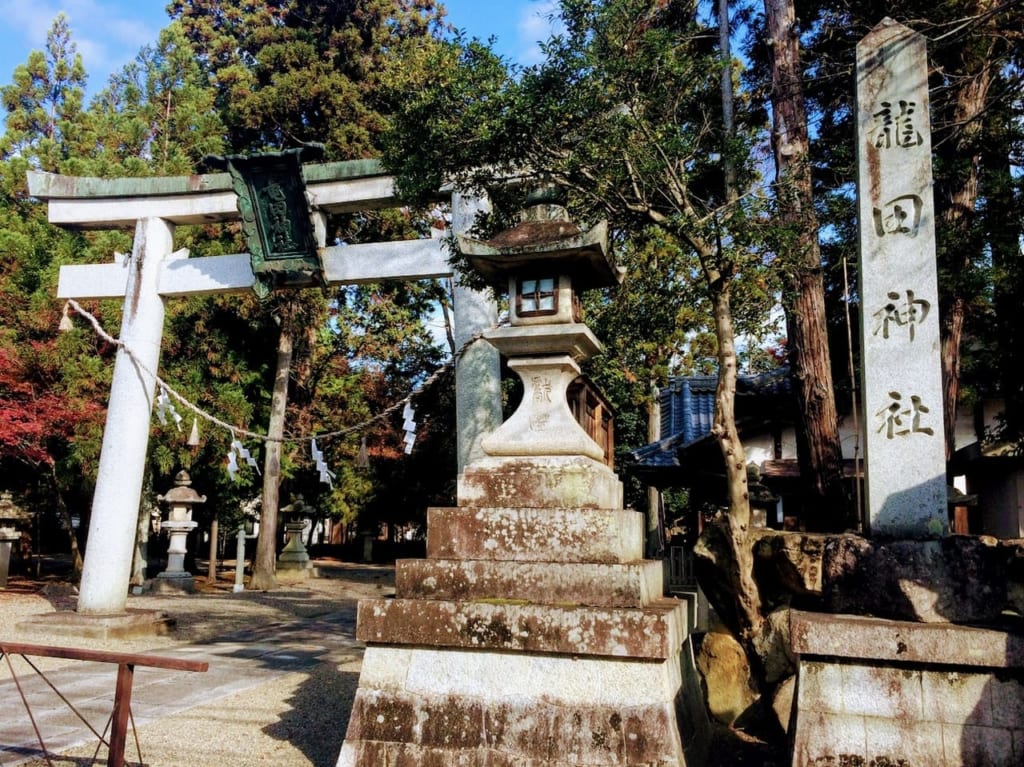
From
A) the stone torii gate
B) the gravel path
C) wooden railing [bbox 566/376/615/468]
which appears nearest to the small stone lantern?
the gravel path

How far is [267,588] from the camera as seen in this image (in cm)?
1870

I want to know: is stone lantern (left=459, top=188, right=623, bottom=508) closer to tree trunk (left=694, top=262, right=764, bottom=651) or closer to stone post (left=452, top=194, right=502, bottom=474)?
tree trunk (left=694, top=262, right=764, bottom=651)

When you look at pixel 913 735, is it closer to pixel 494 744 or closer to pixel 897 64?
pixel 494 744

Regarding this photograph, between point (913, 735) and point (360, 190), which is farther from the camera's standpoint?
point (360, 190)

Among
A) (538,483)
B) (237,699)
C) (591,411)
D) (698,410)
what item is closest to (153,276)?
(237,699)

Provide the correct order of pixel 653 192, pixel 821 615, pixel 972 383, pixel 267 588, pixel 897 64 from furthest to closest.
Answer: pixel 267 588 < pixel 972 383 < pixel 653 192 < pixel 897 64 < pixel 821 615

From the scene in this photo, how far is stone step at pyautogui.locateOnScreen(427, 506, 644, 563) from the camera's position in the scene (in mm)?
4742

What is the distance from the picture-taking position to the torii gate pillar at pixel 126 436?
10.3m

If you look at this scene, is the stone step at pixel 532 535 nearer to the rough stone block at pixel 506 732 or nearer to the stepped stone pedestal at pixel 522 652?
the stepped stone pedestal at pixel 522 652

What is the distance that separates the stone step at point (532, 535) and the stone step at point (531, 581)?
0.09 meters

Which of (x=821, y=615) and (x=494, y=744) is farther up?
(x=821, y=615)

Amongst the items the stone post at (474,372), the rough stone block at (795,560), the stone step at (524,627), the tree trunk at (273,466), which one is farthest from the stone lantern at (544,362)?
the tree trunk at (273,466)

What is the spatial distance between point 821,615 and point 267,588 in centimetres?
1675

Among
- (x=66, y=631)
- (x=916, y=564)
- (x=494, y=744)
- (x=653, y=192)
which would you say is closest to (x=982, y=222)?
(x=653, y=192)
